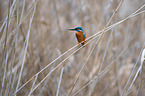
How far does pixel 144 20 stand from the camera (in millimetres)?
1582

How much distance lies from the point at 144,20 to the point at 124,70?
20.4 inches

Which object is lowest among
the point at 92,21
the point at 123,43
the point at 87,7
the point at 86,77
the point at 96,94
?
the point at 96,94

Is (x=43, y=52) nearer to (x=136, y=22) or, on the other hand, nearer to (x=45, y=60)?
(x=45, y=60)

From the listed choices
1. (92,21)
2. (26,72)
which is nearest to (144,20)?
(92,21)

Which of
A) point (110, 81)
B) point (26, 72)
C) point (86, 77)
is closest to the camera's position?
point (26, 72)

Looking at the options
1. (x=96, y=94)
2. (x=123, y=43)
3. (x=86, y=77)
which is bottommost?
(x=96, y=94)

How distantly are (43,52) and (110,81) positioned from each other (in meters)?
0.66

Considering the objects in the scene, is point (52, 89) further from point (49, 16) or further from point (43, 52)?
point (49, 16)

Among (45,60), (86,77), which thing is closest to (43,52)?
(45,60)

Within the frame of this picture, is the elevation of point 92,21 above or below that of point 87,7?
below

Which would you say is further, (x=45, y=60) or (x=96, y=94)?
(x=96, y=94)

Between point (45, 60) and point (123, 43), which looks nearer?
point (45, 60)

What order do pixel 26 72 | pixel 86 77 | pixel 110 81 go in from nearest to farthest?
pixel 26 72
pixel 110 81
pixel 86 77

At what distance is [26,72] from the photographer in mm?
1410
